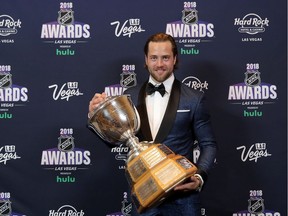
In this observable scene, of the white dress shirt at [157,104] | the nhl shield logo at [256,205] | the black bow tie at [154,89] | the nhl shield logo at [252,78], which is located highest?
the nhl shield logo at [252,78]

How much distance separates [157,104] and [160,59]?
213mm

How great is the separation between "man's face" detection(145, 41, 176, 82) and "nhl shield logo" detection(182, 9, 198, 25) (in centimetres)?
65

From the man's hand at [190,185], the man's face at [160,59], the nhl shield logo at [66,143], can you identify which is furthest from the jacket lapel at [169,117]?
the nhl shield logo at [66,143]

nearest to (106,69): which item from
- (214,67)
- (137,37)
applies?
(137,37)

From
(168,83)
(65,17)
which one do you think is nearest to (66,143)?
(65,17)

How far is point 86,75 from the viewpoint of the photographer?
2.38m

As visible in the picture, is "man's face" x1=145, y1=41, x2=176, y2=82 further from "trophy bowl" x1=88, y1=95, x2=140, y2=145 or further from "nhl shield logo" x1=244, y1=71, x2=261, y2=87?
"nhl shield logo" x1=244, y1=71, x2=261, y2=87

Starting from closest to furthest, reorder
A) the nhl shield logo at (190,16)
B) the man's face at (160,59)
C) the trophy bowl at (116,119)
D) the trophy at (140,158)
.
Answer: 1. the trophy at (140,158)
2. the trophy bowl at (116,119)
3. the man's face at (160,59)
4. the nhl shield logo at (190,16)

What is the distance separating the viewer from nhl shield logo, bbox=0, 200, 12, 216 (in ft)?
7.86

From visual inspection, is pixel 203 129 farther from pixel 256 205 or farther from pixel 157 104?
pixel 256 205

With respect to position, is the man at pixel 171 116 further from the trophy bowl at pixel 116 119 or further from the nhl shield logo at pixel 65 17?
the nhl shield logo at pixel 65 17

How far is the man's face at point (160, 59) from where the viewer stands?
5.78ft

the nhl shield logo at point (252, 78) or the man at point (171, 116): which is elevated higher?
the nhl shield logo at point (252, 78)

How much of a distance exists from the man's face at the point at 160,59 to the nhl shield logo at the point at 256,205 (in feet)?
3.59
